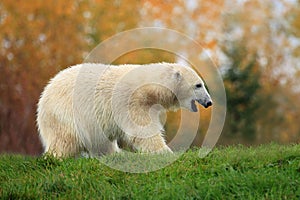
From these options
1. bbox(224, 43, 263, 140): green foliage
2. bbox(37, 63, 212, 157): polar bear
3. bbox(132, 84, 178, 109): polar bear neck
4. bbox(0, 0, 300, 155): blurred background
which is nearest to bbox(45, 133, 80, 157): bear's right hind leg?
bbox(37, 63, 212, 157): polar bear

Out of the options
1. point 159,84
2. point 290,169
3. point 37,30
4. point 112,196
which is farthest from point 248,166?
point 37,30

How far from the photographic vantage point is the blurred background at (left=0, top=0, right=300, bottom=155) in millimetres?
14938

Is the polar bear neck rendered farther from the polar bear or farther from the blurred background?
the blurred background

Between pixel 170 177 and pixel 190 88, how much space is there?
2.28m

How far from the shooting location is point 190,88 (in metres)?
7.83

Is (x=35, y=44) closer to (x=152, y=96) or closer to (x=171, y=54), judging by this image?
(x=171, y=54)

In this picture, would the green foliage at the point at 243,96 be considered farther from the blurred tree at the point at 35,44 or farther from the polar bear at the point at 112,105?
the polar bear at the point at 112,105

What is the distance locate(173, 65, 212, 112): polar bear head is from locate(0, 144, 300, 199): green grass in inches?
41.5

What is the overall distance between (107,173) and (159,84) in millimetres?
2098

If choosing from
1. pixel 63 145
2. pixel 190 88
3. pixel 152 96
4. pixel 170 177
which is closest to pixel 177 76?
pixel 190 88

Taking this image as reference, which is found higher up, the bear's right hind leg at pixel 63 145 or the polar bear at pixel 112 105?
the polar bear at pixel 112 105

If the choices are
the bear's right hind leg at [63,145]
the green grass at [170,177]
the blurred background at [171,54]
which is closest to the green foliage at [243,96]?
the blurred background at [171,54]

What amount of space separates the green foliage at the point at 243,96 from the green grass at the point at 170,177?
9.15 metres

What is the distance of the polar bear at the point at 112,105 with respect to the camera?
7.70m
